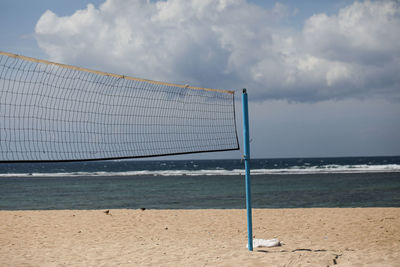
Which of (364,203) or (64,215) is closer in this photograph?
(64,215)

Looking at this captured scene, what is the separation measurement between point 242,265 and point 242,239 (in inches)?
91.1

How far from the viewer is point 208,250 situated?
20.5 feet

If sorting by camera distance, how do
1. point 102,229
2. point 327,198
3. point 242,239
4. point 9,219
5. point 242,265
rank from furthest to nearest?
point 327,198
point 9,219
point 102,229
point 242,239
point 242,265

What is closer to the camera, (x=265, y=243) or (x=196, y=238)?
(x=265, y=243)

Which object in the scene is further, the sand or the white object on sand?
the white object on sand

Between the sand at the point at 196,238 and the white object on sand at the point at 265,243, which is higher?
the white object on sand at the point at 265,243


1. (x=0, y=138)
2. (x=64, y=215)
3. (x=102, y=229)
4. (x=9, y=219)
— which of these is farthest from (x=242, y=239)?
(x=9, y=219)

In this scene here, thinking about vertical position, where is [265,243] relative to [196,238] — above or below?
above

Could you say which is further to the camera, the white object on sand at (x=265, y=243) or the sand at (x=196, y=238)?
the white object on sand at (x=265, y=243)

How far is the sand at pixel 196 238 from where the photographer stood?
5.57 meters

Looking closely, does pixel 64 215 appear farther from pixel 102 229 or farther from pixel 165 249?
pixel 165 249

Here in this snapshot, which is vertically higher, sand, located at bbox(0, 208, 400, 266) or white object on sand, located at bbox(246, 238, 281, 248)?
white object on sand, located at bbox(246, 238, 281, 248)

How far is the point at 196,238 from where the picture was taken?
766 cm

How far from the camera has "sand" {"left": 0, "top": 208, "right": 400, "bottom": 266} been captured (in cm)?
557
